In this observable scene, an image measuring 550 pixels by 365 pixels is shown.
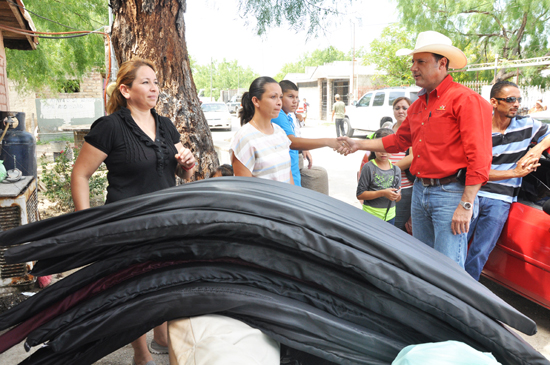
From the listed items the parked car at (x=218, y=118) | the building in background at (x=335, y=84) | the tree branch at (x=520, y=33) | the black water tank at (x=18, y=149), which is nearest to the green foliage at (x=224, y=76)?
the building in background at (x=335, y=84)

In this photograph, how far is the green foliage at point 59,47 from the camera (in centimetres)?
1044

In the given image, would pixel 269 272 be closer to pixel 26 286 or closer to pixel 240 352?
pixel 240 352

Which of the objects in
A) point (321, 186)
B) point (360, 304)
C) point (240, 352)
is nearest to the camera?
point (240, 352)

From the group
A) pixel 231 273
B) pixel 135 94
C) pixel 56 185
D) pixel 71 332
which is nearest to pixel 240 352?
pixel 231 273

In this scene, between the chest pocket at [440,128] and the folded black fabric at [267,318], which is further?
the chest pocket at [440,128]

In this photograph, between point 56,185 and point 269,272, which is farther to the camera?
point 56,185

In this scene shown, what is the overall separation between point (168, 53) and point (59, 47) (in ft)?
33.7

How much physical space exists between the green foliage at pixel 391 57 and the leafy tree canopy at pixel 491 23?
8.24 m

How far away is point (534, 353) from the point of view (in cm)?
105

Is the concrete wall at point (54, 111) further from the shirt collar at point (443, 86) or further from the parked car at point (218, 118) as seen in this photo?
the shirt collar at point (443, 86)

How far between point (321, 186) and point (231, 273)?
3.84 m

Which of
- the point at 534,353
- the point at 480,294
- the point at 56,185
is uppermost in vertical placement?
the point at 480,294

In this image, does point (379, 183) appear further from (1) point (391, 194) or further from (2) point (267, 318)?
(2) point (267, 318)

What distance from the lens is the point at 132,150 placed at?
Answer: 255cm
